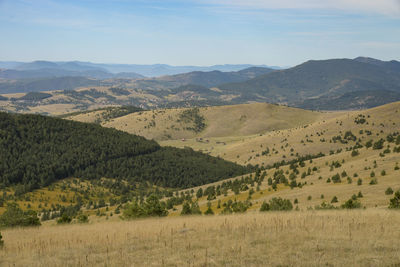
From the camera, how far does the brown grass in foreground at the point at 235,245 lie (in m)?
11.4

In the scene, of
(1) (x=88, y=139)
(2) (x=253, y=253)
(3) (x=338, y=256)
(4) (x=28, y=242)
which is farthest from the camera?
(1) (x=88, y=139)

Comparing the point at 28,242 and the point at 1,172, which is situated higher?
the point at 28,242

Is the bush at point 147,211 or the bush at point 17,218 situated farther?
the bush at point 147,211

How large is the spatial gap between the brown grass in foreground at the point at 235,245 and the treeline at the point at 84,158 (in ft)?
296

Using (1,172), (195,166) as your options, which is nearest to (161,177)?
(195,166)

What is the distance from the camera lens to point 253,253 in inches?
477

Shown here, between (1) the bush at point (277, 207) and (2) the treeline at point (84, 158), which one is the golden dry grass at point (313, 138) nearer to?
(2) the treeline at point (84, 158)

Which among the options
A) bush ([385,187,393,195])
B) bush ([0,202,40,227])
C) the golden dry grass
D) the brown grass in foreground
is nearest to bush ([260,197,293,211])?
the brown grass in foreground

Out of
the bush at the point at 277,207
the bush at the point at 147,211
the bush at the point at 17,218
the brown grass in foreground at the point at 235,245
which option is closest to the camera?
the brown grass in foreground at the point at 235,245

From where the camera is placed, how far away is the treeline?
10938 centimetres

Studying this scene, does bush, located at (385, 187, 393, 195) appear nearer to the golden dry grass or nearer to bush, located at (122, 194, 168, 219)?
bush, located at (122, 194, 168, 219)

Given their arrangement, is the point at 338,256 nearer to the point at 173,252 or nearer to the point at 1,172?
the point at 173,252

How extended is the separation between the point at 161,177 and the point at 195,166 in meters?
21.5

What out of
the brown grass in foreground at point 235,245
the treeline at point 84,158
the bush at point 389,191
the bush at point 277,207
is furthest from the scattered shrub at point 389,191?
the treeline at point 84,158
